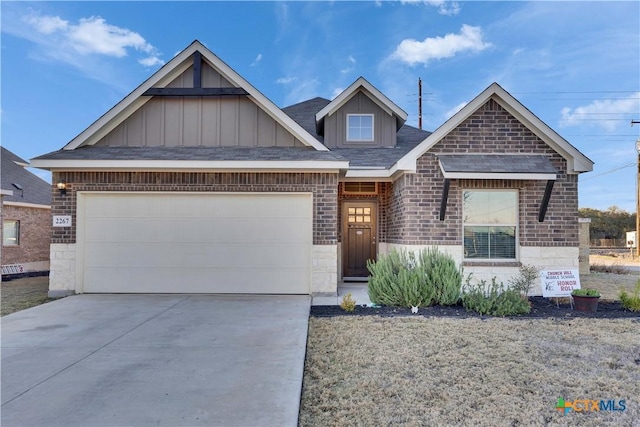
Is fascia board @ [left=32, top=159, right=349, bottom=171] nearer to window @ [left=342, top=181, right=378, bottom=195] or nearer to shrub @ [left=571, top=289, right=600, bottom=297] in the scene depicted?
window @ [left=342, top=181, right=378, bottom=195]

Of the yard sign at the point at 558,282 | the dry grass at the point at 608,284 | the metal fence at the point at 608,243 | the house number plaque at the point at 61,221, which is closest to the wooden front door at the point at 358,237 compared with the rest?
the yard sign at the point at 558,282

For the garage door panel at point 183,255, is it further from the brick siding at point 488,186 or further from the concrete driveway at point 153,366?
the brick siding at point 488,186

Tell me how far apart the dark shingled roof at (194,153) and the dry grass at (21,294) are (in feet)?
10.1

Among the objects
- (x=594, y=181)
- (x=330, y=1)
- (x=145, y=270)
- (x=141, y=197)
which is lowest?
(x=145, y=270)

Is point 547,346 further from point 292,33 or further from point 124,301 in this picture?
point 292,33

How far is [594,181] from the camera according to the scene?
36.6m

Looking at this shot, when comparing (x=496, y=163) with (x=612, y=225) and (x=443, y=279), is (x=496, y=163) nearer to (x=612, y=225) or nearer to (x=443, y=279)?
(x=443, y=279)

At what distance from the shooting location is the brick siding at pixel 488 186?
8578 millimetres

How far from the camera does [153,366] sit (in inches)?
164

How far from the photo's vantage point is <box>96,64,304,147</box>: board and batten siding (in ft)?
29.6

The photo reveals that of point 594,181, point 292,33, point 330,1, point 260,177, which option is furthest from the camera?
point 594,181

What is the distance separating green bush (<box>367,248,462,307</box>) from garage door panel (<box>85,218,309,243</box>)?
2.02 meters

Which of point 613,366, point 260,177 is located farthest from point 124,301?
point 613,366

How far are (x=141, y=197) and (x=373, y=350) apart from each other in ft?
20.9
